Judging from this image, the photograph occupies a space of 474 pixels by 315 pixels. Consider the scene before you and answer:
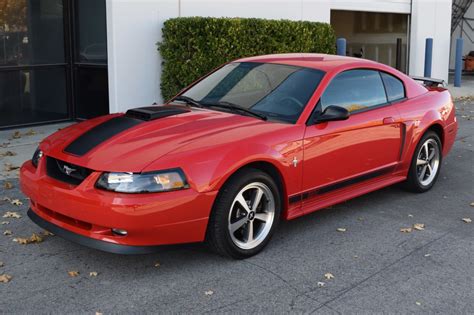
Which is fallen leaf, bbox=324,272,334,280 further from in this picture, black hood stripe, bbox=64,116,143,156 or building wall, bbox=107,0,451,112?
building wall, bbox=107,0,451,112

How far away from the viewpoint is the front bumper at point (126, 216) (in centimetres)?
393

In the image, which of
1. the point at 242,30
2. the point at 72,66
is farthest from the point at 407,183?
the point at 72,66

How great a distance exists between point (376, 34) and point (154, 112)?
16.4m

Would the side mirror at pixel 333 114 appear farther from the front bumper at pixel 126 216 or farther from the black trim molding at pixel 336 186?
the front bumper at pixel 126 216

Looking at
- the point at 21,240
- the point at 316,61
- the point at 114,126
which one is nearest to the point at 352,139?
the point at 316,61

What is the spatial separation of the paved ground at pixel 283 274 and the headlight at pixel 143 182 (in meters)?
0.46

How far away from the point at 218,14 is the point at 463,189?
20.4ft

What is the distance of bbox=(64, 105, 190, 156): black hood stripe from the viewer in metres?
4.46

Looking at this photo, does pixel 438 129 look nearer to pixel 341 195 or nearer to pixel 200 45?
pixel 341 195

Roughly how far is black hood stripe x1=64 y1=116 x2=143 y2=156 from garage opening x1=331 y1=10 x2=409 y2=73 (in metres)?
14.1

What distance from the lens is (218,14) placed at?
1131 cm

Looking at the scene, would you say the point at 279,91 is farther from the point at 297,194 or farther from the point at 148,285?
the point at 148,285

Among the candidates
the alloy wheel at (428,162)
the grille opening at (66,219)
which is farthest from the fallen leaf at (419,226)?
the grille opening at (66,219)

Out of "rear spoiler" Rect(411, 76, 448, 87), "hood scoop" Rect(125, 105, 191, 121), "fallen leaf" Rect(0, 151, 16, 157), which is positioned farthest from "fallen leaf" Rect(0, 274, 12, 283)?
"rear spoiler" Rect(411, 76, 448, 87)
